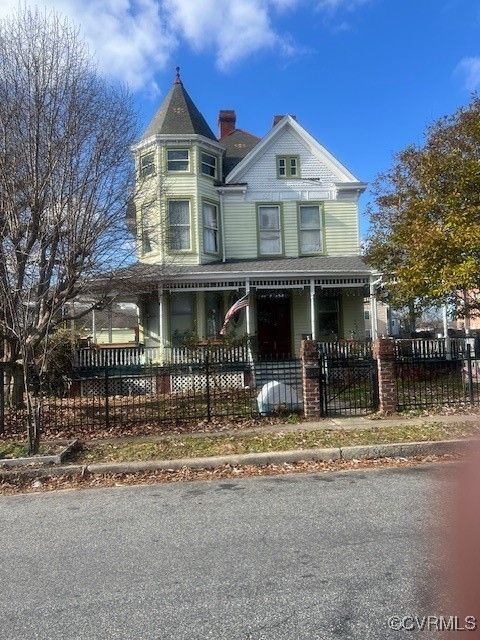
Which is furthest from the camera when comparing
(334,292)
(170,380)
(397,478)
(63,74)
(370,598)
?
(334,292)

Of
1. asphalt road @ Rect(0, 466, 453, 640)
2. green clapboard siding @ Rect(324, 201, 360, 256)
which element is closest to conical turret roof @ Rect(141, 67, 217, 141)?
green clapboard siding @ Rect(324, 201, 360, 256)

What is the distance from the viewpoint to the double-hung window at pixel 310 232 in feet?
60.0

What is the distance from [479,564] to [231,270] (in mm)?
14691

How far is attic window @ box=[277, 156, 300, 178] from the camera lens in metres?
18.5

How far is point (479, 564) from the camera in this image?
1.56m

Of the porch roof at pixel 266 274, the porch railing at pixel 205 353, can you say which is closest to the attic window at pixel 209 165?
the porch roof at pixel 266 274

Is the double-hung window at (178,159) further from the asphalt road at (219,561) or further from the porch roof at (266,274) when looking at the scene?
the asphalt road at (219,561)

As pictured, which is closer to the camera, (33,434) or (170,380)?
(33,434)

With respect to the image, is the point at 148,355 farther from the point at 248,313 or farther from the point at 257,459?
the point at 257,459

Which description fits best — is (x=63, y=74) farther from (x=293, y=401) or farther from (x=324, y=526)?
(x=324, y=526)

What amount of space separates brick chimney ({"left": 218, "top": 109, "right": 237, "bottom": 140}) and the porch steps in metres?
13.9

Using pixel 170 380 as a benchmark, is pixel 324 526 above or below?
below

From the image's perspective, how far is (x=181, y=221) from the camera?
681 inches

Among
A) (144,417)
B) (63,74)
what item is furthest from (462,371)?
(63,74)
